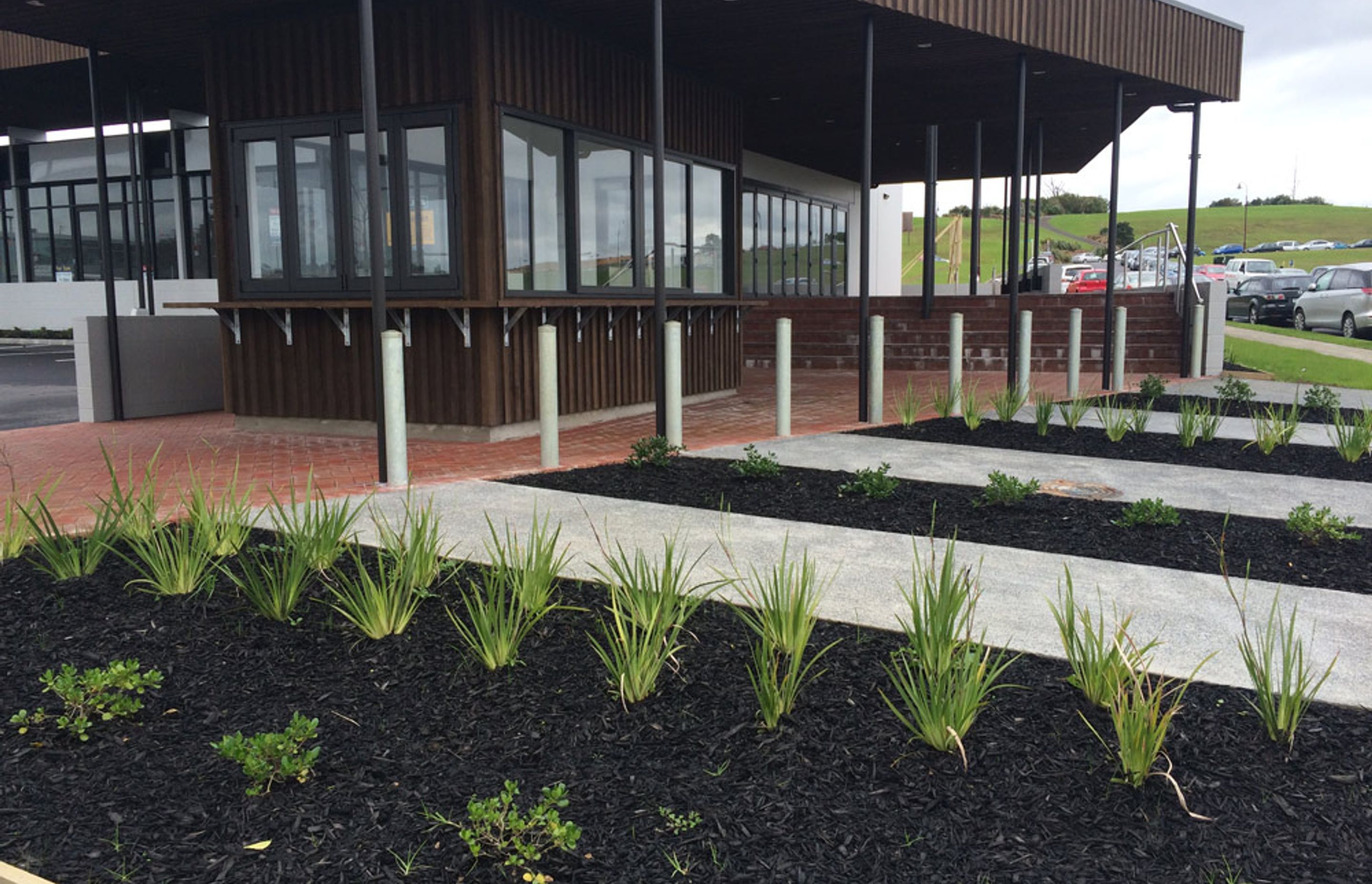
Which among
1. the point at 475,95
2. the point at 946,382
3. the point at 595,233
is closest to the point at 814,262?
the point at 946,382

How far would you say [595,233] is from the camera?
11.2 meters

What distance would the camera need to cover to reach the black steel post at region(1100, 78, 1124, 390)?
13.9m

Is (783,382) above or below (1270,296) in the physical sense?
below

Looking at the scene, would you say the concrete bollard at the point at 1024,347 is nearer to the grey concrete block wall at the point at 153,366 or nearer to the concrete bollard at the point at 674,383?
the concrete bollard at the point at 674,383

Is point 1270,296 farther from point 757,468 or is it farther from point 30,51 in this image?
point 30,51

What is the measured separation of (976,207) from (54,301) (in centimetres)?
2509

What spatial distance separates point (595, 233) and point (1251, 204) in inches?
5313

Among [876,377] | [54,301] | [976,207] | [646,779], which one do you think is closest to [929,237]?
[976,207]

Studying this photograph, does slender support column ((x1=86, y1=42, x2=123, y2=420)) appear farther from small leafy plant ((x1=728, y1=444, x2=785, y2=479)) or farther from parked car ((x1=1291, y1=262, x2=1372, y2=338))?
parked car ((x1=1291, y1=262, x2=1372, y2=338))

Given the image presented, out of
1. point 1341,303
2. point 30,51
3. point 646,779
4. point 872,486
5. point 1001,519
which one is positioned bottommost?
point 646,779

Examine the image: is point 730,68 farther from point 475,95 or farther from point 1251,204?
point 1251,204

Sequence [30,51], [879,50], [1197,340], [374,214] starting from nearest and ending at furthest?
1. [374,214]
2. [879,50]
3. [30,51]
4. [1197,340]

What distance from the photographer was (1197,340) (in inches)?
623

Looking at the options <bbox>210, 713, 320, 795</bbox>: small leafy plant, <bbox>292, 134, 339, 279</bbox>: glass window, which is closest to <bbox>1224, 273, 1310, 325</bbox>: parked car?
<bbox>292, 134, 339, 279</bbox>: glass window
